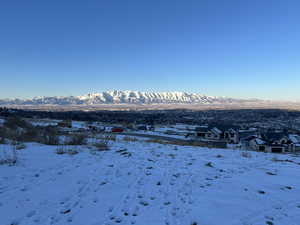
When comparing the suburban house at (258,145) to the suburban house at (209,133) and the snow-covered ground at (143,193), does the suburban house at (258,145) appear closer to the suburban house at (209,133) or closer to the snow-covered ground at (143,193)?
the suburban house at (209,133)

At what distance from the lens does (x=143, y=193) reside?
13.2ft

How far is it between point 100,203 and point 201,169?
3781mm

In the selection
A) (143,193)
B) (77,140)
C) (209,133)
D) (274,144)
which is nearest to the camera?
(143,193)

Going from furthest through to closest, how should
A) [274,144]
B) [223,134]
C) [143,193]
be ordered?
[223,134]
[274,144]
[143,193]

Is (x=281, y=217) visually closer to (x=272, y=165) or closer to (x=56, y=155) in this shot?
(x=272, y=165)

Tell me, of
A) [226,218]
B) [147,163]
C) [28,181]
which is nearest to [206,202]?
[226,218]

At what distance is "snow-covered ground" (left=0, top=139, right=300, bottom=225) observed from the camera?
3.06 meters

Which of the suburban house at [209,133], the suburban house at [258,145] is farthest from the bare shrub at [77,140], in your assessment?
the suburban house at [209,133]

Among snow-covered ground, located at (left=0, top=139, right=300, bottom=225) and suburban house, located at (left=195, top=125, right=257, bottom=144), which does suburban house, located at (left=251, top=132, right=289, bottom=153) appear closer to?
suburban house, located at (left=195, top=125, right=257, bottom=144)

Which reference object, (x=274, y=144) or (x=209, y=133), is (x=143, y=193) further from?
(x=209, y=133)

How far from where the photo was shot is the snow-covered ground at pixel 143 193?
3059mm

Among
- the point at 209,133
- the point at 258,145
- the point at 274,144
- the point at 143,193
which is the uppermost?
the point at 143,193

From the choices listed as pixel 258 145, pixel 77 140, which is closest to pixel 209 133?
pixel 258 145

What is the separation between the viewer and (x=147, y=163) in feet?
21.4
